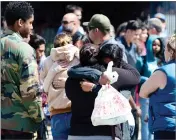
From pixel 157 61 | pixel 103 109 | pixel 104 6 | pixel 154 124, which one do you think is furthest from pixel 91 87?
pixel 104 6

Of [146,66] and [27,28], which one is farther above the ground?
[27,28]

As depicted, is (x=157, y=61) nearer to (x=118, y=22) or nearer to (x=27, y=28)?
(x=27, y=28)

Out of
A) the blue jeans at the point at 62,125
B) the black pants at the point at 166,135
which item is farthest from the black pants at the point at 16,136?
the black pants at the point at 166,135

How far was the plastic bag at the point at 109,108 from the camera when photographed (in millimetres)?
4148

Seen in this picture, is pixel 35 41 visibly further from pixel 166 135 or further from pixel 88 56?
pixel 166 135

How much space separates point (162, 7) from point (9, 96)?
1038 cm

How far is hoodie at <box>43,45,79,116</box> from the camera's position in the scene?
16.4 feet

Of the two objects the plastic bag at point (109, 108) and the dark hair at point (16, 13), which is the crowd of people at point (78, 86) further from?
the plastic bag at point (109, 108)

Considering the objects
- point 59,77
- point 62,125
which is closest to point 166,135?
point 62,125

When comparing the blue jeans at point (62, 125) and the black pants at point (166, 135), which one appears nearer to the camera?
the black pants at point (166, 135)

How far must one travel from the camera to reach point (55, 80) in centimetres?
510

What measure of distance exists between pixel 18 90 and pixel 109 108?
2.61 feet

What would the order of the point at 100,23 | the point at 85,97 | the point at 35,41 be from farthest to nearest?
the point at 35,41, the point at 100,23, the point at 85,97

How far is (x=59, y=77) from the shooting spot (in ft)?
16.7
